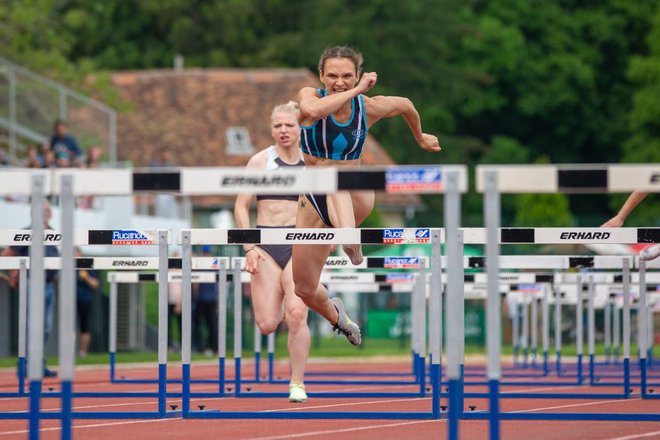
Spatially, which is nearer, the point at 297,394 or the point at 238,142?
the point at 297,394

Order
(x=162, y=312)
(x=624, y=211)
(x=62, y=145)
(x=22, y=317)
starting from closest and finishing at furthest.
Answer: (x=162, y=312), (x=624, y=211), (x=22, y=317), (x=62, y=145)

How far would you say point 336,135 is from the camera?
934 centimetres

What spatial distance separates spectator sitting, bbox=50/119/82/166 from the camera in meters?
25.6

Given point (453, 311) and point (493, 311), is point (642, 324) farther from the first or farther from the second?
point (493, 311)

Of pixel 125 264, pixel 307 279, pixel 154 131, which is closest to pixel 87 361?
pixel 125 264

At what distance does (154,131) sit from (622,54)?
858 inches

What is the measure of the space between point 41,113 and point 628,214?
21127mm

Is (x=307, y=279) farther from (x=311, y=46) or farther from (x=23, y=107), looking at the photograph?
(x=311, y=46)

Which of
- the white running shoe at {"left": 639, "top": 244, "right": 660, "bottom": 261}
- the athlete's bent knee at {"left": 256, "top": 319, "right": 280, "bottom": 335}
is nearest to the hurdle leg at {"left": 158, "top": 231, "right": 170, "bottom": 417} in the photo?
the athlete's bent knee at {"left": 256, "top": 319, "right": 280, "bottom": 335}

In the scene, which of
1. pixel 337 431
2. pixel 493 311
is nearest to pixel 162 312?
pixel 337 431

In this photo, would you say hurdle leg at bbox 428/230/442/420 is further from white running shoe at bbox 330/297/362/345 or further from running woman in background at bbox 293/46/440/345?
white running shoe at bbox 330/297/362/345

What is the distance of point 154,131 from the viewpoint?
54.6 meters

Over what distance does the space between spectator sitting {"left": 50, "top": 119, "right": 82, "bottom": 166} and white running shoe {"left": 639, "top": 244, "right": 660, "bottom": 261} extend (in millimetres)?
15549

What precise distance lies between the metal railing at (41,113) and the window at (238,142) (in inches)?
905
